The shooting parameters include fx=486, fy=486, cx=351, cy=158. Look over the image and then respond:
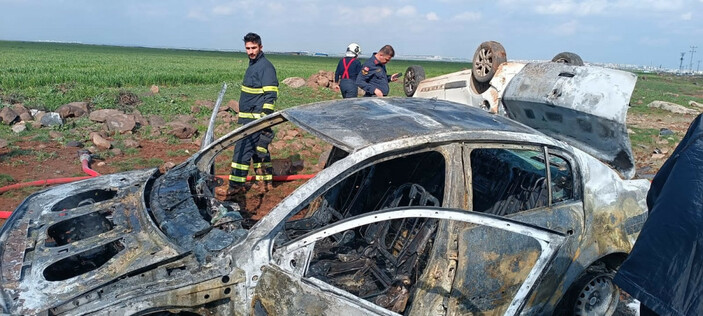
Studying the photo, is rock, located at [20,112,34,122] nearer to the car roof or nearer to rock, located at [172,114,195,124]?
rock, located at [172,114,195,124]

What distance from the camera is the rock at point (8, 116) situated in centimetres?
930

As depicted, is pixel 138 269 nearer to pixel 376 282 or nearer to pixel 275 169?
pixel 376 282

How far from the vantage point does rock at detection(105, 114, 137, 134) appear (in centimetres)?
923

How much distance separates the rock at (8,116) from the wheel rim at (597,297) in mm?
10228

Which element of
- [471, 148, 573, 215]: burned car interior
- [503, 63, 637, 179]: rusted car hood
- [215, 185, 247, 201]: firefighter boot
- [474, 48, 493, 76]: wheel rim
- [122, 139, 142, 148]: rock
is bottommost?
[215, 185, 247, 201]: firefighter boot

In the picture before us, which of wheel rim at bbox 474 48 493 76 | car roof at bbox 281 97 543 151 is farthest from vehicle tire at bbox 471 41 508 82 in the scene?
car roof at bbox 281 97 543 151

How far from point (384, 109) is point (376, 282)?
1126 millimetres

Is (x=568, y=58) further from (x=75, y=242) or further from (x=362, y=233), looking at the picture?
(x=75, y=242)

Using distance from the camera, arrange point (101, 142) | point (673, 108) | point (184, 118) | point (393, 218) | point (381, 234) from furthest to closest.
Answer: point (673, 108) → point (184, 118) → point (101, 142) → point (381, 234) → point (393, 218)

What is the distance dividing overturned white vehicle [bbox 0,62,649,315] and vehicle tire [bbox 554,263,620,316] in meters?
0.01

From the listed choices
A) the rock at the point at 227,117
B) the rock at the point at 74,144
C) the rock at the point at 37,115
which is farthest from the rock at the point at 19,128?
the rock at the point at 227,117

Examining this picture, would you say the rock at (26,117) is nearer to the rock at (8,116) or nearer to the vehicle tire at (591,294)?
the rock at (8,116)

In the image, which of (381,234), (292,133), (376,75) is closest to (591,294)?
(381,234)

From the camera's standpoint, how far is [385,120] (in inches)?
112
